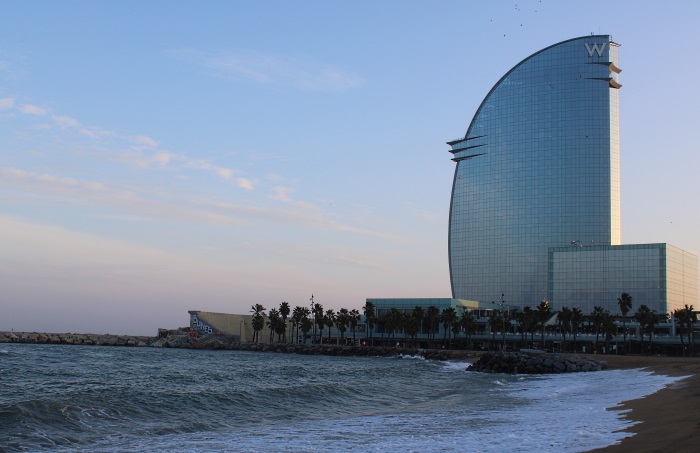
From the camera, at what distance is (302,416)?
109 ft

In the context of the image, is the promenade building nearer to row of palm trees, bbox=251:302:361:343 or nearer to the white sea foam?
row of palm trees, bbox=251:302:361:343

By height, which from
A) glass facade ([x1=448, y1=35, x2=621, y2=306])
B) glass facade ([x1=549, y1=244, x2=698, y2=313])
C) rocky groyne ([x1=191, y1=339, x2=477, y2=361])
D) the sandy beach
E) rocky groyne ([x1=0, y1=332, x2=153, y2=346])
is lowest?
rocky groyne ([x1=0, y1=332, x2=153, y2=346])

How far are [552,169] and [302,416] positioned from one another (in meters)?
169

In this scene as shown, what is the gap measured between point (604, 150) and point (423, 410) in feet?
544

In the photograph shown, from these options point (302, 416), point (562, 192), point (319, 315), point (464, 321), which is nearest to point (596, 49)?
point (562, 192)

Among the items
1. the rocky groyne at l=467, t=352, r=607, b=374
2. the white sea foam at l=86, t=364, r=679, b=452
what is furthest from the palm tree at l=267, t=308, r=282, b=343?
the white sea foam at l=86, t=364, r=679, b=452

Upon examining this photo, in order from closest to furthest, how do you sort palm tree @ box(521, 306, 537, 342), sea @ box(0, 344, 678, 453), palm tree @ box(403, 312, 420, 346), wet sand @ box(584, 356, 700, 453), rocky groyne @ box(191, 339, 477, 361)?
wet sand @ box(584, 356, 700, 453)
sea @ box(0, 344, 678, 453)
rocky groyne @ box(191, 339, 477, 361)
palm tree @ box(521, 306, 537, 342)
palm tree @ box(403, 312, 420, 346)

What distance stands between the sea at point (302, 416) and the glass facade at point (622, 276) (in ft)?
405

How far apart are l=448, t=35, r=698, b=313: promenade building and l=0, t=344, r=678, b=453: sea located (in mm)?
128393

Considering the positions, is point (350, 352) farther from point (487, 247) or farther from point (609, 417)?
point (609, 417)

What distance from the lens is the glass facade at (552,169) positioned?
18412 cm

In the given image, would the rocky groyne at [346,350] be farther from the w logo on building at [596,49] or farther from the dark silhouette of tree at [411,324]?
the w logo on building at [596,49]

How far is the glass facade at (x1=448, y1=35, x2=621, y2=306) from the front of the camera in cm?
18412

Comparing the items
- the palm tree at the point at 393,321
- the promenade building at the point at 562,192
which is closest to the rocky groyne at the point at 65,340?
the palm tree at the point at 393,321
